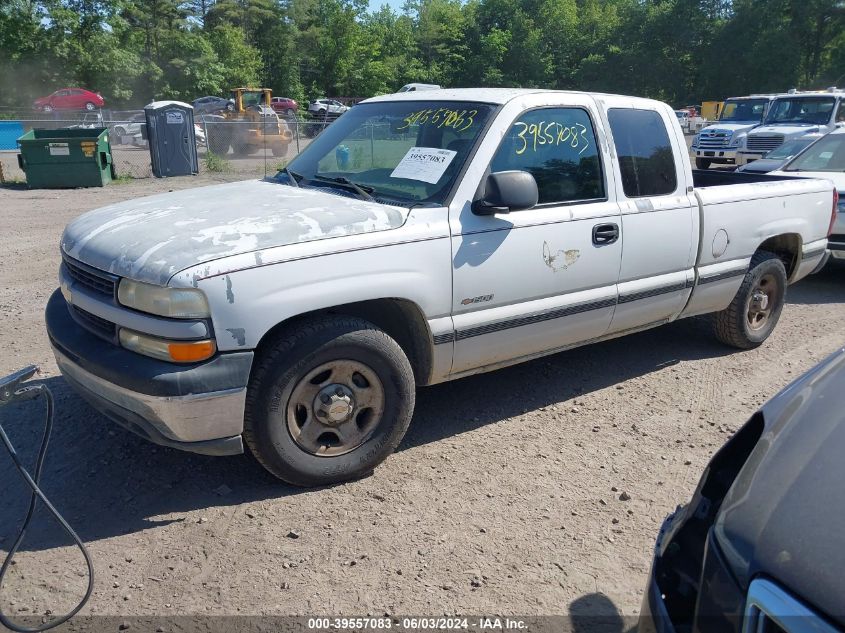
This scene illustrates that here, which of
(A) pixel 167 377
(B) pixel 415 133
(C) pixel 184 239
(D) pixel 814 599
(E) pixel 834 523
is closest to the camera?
(D) pixel 814 599

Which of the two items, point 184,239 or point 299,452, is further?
point 299,452

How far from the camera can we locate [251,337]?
3.09 m

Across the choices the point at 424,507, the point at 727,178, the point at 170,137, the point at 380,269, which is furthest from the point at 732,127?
the point at 424,507

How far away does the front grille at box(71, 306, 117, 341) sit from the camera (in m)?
3.27

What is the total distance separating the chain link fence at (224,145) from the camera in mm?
19234

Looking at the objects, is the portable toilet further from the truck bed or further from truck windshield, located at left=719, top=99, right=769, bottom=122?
truck windshield, located at left=719, top=99, right=769, bottom=122

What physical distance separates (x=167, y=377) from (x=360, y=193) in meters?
1.50

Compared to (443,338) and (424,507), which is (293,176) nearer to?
(443,338)

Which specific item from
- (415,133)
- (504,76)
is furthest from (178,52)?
(415,133)

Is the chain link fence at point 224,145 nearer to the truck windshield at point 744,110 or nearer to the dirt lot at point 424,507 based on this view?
the truck windshield at point 744,110

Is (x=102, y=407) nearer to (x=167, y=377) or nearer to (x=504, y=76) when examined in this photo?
(x=167, y=377)

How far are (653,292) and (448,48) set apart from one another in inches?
2388

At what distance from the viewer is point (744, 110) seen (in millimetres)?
21562

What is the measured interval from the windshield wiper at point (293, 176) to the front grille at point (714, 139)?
60.1 ft
